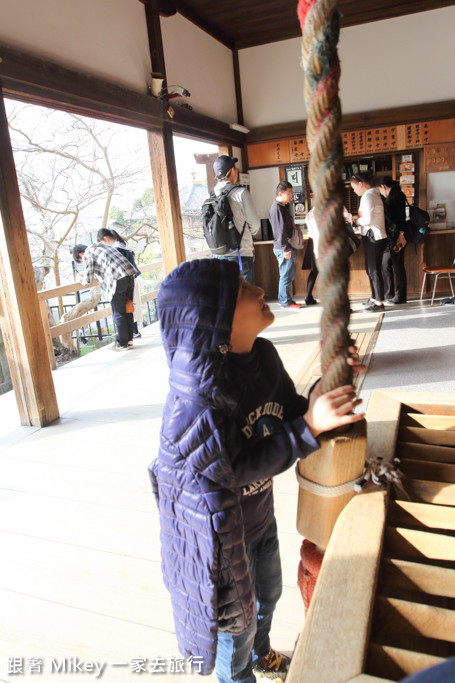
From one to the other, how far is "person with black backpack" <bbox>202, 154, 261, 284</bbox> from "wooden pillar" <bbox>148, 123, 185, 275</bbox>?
21.9 inches

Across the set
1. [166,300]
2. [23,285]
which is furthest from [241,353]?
[23,285]

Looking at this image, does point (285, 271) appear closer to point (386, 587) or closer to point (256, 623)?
point (256, 623)

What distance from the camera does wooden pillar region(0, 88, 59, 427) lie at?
300 centimetres

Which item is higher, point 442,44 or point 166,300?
point 442,44

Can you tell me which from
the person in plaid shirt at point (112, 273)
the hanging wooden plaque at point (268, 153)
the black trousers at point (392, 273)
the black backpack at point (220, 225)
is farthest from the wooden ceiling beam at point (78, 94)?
the black trousers at point (392, 273)

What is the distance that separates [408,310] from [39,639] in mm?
5090

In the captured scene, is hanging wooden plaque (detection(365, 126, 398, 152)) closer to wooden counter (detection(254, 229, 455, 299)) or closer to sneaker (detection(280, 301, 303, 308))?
wooden counter (detection(254, 229, 455, 299))

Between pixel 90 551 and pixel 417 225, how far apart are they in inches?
215

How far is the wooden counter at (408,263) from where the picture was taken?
6496mm

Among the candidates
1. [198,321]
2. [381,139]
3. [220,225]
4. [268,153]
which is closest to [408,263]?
[381,139]

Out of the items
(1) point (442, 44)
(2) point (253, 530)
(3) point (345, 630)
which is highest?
(1) point (442, 44)

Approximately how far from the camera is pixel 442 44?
20.1 ft

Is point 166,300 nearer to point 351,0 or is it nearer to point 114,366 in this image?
point 114,366

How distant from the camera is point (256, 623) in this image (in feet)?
3.80
